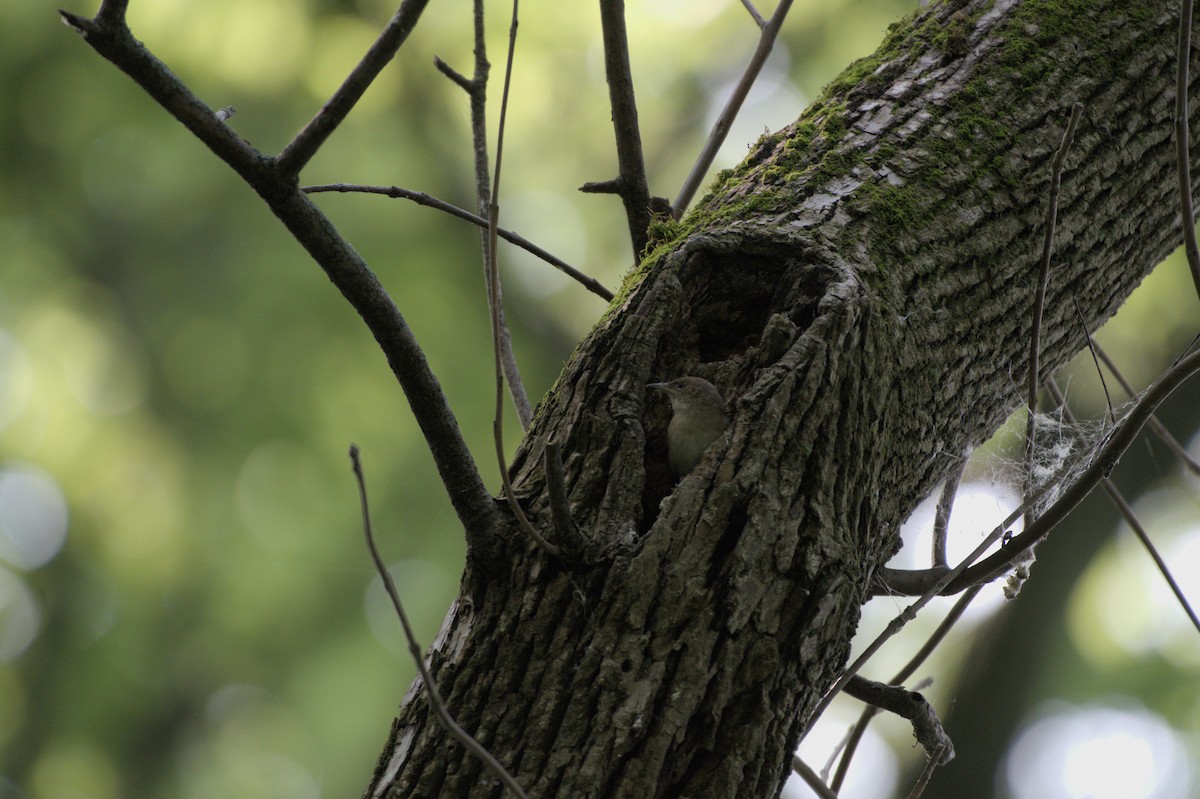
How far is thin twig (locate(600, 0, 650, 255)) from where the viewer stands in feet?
7.34

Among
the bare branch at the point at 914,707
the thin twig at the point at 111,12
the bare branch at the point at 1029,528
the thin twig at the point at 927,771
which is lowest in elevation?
the thin twig at the point at 927,771

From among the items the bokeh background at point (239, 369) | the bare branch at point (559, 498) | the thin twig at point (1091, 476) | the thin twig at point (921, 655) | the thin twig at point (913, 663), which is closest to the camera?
the bare branch at point (559, 498)

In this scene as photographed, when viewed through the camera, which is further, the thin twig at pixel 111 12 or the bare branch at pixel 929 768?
the bare branch at pixel 929 768

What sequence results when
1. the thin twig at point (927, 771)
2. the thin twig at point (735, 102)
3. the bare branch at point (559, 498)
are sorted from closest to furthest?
the bare branch at point (559, 498), the thin twig at point (927, 771), the thin twig at point (735, 102)

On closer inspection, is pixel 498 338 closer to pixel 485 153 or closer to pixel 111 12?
pixel 111 12

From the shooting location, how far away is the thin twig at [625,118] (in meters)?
2.24

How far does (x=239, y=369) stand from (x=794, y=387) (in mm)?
4389

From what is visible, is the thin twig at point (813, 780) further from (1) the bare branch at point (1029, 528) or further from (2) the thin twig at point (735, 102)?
(2) the thin twig at point (735, 102)

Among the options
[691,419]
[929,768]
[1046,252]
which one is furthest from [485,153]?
[929,768]

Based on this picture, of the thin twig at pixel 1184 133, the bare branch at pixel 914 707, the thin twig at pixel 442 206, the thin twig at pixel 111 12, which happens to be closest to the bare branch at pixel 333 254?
the thin twig at pixel 111 12

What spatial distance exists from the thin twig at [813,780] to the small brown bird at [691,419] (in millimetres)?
731

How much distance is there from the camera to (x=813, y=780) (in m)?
2.08

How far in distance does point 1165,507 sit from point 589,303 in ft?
A: 13.0

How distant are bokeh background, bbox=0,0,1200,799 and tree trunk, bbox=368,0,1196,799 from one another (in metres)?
3.16
